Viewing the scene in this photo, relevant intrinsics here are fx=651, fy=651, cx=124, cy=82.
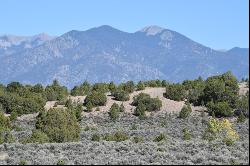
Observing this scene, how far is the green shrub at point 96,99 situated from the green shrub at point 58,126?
25.8 metres

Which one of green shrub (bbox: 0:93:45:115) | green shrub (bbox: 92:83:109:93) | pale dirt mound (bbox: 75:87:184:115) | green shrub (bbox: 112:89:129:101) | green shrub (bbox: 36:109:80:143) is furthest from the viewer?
green shrub (bbox: 92:83:109:93)

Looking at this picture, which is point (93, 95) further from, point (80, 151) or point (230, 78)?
point (80, 151)

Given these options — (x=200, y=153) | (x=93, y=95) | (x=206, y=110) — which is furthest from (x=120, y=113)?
(x=200, y=153)

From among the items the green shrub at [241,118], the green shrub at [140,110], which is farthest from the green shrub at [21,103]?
the green shrub at [241,118]

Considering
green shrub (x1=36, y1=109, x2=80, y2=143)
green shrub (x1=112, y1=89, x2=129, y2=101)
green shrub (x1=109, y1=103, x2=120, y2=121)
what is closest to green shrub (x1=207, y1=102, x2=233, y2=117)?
green shrub (x1=109, y1=103, x2=120, y2=121)

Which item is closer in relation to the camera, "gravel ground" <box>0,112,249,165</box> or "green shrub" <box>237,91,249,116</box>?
"gravel ground" <box>0,112,249,165</box>

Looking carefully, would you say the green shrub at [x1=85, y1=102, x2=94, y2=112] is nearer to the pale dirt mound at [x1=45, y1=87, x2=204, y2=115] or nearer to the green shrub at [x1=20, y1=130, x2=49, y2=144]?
the pale dirt mound at [x1=45, y1=87, x2=204, y2=115]

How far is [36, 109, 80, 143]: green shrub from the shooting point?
48062 mm

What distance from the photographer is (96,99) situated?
3108 inches

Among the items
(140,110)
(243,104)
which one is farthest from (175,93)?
(243,104)

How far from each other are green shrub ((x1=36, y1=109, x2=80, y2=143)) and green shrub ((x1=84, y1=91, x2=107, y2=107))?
1017 inches

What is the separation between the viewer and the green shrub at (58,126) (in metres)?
48.1

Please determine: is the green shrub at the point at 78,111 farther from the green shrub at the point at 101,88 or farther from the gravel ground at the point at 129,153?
the gravel ground at the point at 129,153

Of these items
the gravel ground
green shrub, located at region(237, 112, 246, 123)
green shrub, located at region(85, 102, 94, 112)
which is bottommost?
green shrub, located at region(237, 112, 246, 123)
